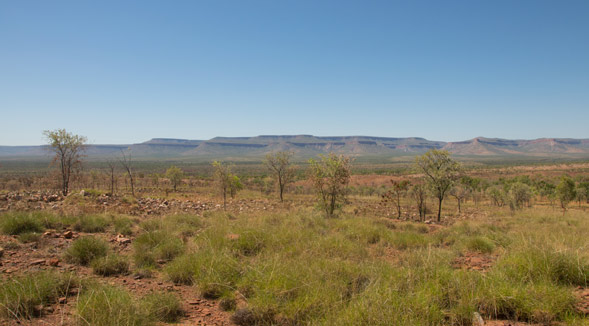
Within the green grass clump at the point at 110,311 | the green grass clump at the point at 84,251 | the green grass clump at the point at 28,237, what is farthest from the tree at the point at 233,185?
the green grass clump at the point at 110,311

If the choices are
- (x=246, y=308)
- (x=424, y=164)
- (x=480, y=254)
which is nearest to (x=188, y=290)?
(x=246, y=308)

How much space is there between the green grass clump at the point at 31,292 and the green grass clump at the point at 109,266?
872 millimetres

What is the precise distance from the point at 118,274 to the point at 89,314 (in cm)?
258

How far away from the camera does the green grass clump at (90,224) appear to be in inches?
376

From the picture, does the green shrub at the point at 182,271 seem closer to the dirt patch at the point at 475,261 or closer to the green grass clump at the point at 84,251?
the green grass clump at the point at 84,251

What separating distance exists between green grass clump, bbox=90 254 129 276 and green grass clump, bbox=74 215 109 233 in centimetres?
447

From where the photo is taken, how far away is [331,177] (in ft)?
A: 56.3

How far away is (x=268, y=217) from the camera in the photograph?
11.7m

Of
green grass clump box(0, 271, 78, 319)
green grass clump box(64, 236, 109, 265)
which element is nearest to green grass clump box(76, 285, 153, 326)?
green grass clump box(0, 271, 78, 319)

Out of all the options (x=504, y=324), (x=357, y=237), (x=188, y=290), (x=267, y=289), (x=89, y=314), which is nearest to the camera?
(x=89, y=314)

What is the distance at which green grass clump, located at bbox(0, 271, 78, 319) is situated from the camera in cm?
385

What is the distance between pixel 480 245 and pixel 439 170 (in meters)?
13.8

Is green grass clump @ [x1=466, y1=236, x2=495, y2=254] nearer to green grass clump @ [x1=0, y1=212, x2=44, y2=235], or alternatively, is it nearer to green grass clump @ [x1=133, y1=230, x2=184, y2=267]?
green grass clump @ [x1=133, y1=230, x2=184, y2=267]

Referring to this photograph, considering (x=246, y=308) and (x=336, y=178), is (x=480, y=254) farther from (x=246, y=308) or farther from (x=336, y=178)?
(x=336, y=178)
